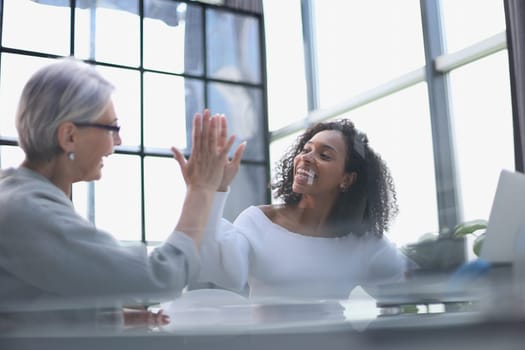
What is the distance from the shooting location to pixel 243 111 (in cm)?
47

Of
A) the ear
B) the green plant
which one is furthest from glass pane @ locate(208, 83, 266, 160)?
the green plant

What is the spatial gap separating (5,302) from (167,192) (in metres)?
0.14

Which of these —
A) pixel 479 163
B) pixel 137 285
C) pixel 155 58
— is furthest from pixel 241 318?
pixel 479 163

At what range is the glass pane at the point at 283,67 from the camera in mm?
491

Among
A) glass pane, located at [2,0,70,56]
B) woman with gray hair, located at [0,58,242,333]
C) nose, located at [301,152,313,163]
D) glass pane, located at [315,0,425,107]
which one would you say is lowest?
woman with gray hair, located at [0,58,242,333]

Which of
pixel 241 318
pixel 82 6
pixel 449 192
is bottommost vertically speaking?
pixel 241 318

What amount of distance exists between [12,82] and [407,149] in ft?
1.22

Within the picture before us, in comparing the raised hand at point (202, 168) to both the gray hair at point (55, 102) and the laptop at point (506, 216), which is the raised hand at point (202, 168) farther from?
the laptop at point (506, 216)

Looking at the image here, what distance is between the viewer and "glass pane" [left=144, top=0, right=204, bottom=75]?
44cm

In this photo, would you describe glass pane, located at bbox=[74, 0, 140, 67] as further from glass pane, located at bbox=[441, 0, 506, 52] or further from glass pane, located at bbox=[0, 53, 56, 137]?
glass pane, located at bbox=[441, 0, 506, 52]

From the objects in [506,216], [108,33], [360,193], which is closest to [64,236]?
[108,33]

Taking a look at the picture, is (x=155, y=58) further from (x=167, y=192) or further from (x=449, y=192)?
(x=449, y=192)

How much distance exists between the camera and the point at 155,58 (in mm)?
444

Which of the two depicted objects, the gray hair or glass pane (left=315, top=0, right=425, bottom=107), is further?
glass pane (left=315, top=0, right=425, bottom=107)
